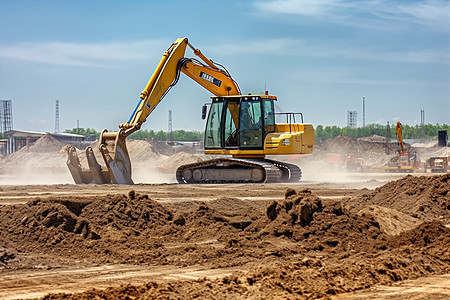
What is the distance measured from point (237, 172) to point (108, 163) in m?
4.94

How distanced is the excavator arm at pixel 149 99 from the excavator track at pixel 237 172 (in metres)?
2.79

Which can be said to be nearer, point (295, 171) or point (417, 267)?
point (417, 267)

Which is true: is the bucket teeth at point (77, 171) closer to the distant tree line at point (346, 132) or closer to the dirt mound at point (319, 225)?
the dirt mound at point (319, 225)

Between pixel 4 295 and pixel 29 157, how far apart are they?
43.8 m

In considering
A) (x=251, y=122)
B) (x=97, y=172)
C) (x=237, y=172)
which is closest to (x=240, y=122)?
(x=251, y=122)

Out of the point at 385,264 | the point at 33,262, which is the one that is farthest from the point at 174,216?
the point at 385,264

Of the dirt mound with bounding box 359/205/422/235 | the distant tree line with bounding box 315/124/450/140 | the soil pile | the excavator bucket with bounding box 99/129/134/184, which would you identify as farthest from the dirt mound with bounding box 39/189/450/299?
the distant tree line with bounding box 315/124/450/140

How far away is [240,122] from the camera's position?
23.2 meters

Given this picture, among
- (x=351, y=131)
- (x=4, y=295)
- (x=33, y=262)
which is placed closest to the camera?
(x=4, y=295)

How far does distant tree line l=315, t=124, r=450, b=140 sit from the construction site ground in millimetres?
83461

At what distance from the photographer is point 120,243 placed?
424 inches

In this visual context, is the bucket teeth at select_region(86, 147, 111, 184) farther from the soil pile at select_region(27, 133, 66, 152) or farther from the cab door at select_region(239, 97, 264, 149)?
the soil pile at select_region(27, 133, 66, 152)

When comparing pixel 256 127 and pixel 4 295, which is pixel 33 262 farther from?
pixel 256 127

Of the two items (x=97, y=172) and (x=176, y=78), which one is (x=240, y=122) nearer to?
(x=176, y=78)
